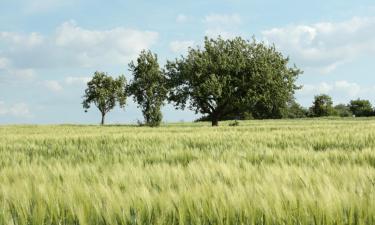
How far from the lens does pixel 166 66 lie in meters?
51.2

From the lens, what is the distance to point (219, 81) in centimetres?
4675

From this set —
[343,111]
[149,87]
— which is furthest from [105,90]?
[343,111]

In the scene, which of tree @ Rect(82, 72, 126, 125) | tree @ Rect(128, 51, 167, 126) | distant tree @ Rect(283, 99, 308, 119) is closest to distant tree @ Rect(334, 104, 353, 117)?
distant tree @ Rect(283, 99, 308, 119)

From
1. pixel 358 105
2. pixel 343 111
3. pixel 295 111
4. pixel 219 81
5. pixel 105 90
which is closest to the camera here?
pixel 219 81

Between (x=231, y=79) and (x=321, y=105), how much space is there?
74.8m

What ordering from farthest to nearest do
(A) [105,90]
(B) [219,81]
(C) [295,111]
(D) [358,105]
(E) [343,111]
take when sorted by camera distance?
(E) [343,111] < (D) [358,105] < (C) [295,111] < (A) [105,90] < (B) [219,81]

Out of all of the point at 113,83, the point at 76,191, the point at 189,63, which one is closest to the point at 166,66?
the point at 189,63

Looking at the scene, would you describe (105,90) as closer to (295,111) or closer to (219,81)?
(219,81)

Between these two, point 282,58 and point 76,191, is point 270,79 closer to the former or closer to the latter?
point 282,58

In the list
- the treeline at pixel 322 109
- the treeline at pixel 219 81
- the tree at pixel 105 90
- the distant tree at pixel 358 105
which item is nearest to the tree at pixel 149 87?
the treeline at pixel 219 81

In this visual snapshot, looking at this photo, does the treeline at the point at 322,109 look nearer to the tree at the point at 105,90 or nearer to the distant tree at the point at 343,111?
the distant tree at the point at 343,111

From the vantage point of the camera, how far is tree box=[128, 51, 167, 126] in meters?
51.2

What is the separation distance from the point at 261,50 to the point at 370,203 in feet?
161

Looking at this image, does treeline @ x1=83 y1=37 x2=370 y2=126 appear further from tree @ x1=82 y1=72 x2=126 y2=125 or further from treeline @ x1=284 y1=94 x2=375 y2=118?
treeline @ x1=284 y1=94 x2=375 y2=118
